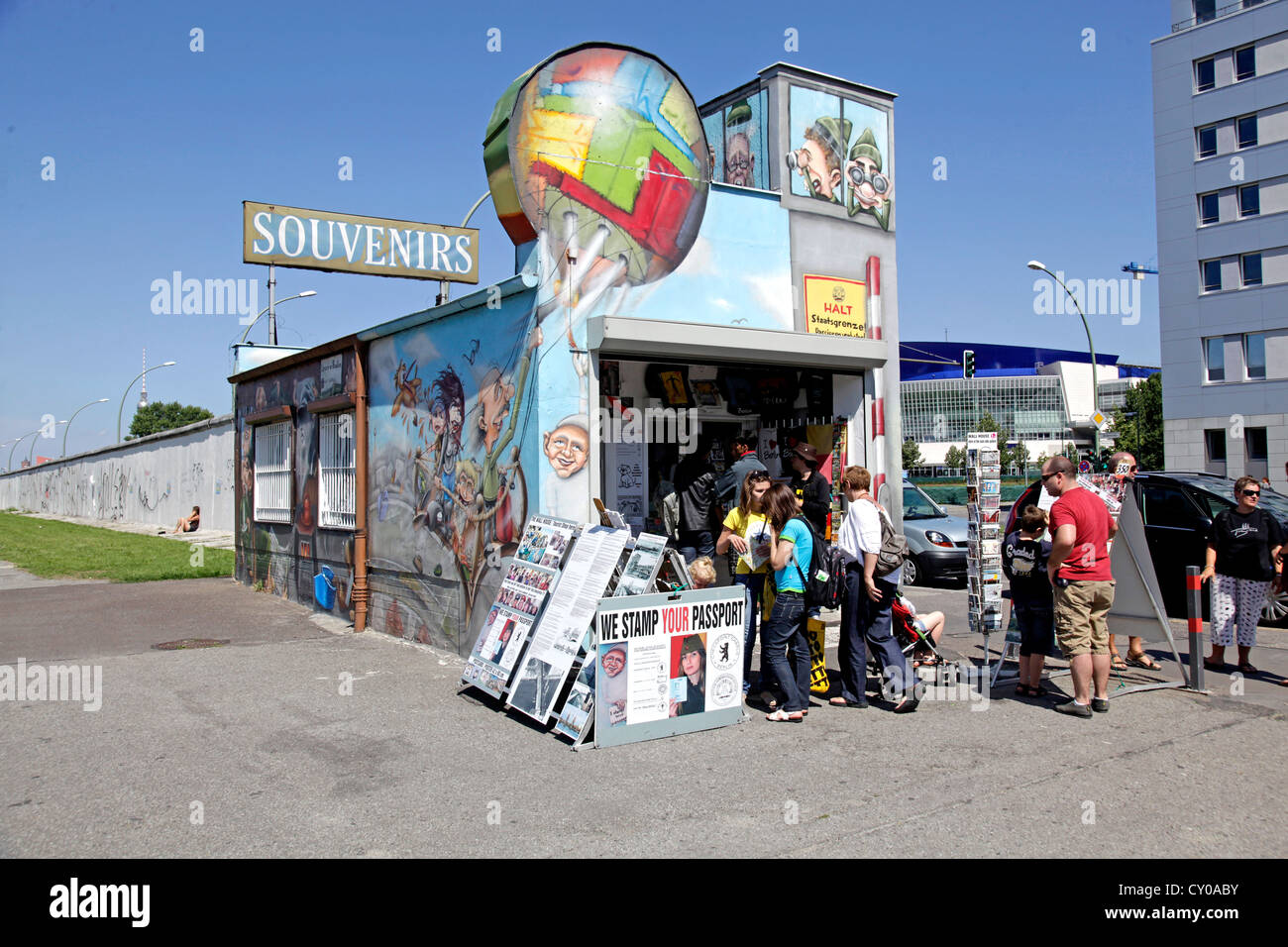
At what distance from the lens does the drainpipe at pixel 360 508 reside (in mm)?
11203

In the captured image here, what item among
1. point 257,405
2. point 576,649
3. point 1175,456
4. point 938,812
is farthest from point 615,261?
point 1175,456

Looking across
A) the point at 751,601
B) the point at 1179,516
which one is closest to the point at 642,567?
the point at 751,601

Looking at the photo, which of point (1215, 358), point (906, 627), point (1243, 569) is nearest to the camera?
point (906, 627)

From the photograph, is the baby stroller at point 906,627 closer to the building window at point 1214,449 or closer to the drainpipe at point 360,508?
the drainpipe at point 360,508

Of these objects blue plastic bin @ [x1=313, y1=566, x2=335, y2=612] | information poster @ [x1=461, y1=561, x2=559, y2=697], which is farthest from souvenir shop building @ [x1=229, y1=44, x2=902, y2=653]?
information poster @ [x1=461, y1=561, x2=559, y2=697]

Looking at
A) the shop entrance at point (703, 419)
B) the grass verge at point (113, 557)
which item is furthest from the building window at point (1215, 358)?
the grass verge at point (113, 557)

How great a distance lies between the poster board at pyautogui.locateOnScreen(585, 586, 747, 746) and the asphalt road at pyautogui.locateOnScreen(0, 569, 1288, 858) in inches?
A: 7.9

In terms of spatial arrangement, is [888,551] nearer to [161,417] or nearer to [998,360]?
[161,417]

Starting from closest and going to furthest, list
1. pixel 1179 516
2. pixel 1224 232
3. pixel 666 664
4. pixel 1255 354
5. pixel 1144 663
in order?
pixel 666 664 → pixel 1144 663 → pixel 1179 516 → pixel 1255 354 → pixel 1224 232

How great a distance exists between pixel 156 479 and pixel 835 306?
35686 mm

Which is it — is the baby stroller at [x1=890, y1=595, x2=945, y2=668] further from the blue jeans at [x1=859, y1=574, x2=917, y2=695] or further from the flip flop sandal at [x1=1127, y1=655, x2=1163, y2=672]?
the flip flop sandal at [x1=1127, y1=655, x2=1163, y2=672]

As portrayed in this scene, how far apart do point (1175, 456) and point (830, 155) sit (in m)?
38.6

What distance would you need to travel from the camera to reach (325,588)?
1246 centimetres
